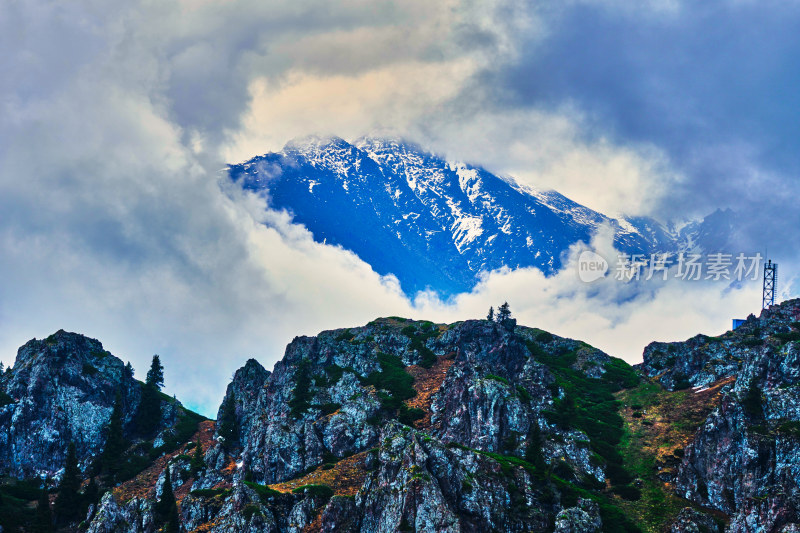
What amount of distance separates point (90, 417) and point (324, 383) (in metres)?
55.6

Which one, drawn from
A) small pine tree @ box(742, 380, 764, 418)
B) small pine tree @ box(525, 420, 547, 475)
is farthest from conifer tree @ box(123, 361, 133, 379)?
small pine tree @ box(742, 380, 764, 418)

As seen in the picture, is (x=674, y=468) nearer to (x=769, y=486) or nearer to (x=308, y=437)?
(x=769, y=486)

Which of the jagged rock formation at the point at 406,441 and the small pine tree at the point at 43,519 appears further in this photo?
the small pine tree at the point at 43,519

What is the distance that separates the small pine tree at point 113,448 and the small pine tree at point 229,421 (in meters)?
22.2

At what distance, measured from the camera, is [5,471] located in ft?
435

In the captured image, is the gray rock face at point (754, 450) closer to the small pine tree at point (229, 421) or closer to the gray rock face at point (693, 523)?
the gray rock face at point (693, 523)

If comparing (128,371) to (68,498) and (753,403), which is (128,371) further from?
(753,403)

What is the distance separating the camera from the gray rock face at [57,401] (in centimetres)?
13812

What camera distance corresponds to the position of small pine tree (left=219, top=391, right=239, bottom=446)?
147m

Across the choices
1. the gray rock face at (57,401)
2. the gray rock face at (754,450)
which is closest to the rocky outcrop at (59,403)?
the gray rock face at (57,401)

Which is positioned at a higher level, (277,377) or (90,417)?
(277,377)

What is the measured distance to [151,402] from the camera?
535 feet

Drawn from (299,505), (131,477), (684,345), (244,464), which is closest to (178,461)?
(131,477)

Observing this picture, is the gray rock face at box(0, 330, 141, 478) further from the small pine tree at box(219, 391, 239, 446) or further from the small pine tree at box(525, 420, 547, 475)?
the small pine tree at box(525, 420, 547, 475)
